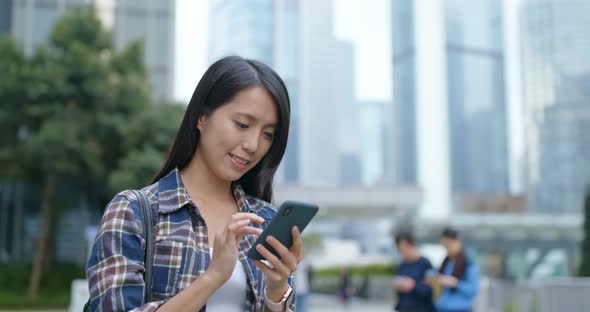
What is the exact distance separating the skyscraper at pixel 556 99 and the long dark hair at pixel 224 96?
11303 cm

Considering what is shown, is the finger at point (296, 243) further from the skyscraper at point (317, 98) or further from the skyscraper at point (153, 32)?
the skyscraper at point (317, 98)

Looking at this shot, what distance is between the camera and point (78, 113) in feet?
68.4

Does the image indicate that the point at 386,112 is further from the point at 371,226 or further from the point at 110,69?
the point at 110,69

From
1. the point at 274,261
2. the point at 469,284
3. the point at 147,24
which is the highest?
the point at 147,24

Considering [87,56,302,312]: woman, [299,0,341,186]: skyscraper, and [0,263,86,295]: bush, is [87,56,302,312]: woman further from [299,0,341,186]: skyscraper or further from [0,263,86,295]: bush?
[299,0,341,186]: skyscraper

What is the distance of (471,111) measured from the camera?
14650 cm

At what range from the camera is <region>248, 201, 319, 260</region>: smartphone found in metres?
1.69

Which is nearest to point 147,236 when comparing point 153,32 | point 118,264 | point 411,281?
point 118,264

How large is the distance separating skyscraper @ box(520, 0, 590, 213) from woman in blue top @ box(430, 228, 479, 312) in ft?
354

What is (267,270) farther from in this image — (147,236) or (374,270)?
(374,270)

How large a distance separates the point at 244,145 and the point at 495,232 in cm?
3315

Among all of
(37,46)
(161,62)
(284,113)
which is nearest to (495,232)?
(161,62)

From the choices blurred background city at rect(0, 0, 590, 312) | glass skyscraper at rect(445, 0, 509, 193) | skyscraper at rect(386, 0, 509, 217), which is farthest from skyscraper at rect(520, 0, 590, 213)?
skyscraper at rect(386, 0, 509, 217)

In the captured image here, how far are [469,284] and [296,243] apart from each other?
203 inches
